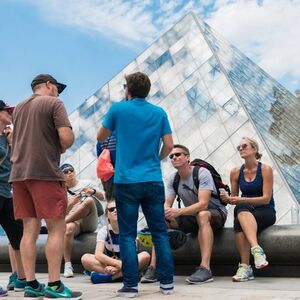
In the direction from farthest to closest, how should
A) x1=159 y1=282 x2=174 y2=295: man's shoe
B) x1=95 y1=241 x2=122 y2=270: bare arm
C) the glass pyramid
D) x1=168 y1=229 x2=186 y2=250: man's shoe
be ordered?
the glass pyramid, x1=95 y1=241 x2=122 y2=270: bare arm, x1=168 y1=229 x2=186 y2=250: man's shoe, x1=159 y1=282 x2=174 y2=295: man's shoe

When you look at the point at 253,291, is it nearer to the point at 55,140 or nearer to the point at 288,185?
the point at 55,140

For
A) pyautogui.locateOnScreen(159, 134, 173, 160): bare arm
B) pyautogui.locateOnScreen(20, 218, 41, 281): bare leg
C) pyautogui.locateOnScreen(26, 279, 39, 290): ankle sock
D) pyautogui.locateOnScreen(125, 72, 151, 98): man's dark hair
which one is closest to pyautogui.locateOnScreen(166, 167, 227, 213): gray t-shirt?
pyautogui.locateOnScreen(159, 134, 173, 160): bare arm

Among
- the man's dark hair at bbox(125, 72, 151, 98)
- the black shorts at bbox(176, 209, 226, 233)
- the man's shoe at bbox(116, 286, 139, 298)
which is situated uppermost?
the man's dark hair at bbox(125, 72, 151, 98)

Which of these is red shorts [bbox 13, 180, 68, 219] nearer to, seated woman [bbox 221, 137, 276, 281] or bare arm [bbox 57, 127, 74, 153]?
bare arm [bbox 57, 127, 74, 153]

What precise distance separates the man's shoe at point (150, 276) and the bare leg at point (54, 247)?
1.25m

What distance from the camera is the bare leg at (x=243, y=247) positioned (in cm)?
506

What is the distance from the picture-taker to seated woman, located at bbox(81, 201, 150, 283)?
17.2ft

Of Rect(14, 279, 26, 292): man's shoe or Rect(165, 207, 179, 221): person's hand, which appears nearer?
Rect(14, 279, 26, 292): man's shoe

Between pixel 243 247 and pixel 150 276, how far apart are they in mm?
850

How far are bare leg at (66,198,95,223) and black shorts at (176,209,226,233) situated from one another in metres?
1.33

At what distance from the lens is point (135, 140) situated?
14.3 ft

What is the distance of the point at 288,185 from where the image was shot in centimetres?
1462

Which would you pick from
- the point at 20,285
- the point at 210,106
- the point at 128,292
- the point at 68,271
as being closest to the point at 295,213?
the point at 210,106

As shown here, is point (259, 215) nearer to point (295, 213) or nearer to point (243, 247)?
point (243, 247)
